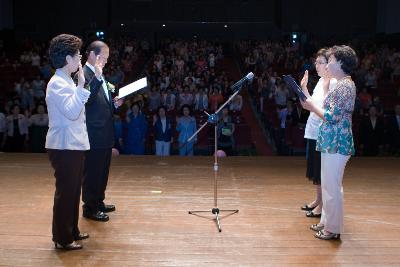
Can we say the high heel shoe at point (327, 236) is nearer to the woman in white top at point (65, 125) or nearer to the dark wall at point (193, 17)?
the woman in white top at point (65, 125)

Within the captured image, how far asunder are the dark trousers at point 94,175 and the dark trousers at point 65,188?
0.65 meters

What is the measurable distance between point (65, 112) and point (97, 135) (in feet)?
2.69

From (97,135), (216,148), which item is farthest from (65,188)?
(216,148)

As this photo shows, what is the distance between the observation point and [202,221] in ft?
13.0

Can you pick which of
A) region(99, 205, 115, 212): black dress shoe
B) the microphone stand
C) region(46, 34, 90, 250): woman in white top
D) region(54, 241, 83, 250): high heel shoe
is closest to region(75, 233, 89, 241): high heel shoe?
region(54, 241, 83, 250): high heel shoe

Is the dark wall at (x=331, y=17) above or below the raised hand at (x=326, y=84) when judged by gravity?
above

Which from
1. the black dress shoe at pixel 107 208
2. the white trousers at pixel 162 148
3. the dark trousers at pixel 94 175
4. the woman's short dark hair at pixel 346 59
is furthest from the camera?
the white trousers at pixel 162 148

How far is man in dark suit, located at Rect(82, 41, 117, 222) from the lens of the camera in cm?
374

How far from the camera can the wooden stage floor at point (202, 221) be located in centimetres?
317

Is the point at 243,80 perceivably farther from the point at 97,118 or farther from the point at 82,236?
the point at 82,236

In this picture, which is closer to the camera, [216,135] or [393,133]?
[216,135]

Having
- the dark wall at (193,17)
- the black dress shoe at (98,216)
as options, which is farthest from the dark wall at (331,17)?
the black dress shoe at (98,216)

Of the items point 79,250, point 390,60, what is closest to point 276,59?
point 390,60

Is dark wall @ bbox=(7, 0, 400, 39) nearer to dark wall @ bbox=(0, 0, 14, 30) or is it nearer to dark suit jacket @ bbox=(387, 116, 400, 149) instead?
dark wall @ bbox=(0, 0, 14, 30)
